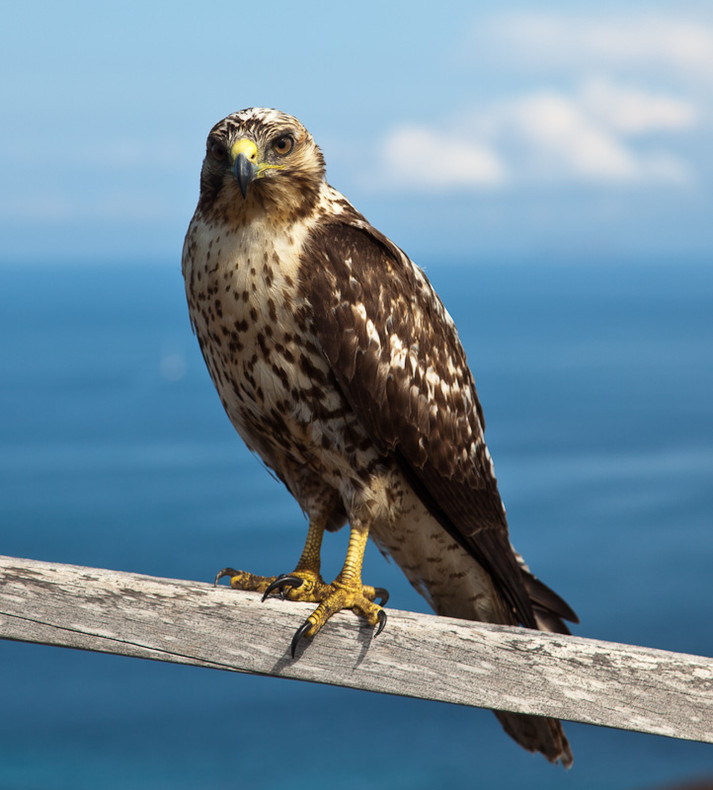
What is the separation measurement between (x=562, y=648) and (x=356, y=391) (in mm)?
829

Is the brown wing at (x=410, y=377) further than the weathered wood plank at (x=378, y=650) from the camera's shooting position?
Yes

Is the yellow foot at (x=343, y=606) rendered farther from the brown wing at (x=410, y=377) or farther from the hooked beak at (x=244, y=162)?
the hooked beak at (x=244, y=162)

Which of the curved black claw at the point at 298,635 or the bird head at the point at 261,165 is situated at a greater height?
the bird head at the point at 261,165

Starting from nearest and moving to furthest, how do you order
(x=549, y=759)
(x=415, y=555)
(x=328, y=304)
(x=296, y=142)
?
(x=328, y=304) → (x=296, y=142) → (x=549, y=759) → (x=415, y=555)

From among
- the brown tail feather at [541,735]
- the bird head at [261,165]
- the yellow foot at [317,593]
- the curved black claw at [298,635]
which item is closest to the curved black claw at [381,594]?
the yellow foot at [317,593]

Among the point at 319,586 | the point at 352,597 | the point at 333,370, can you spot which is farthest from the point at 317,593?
the point at 333,370

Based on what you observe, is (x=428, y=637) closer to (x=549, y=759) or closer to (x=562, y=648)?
(x=562, y=648)

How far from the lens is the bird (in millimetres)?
2463

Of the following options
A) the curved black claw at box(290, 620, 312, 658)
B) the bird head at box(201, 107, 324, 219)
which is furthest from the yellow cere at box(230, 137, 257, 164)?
the curved black claw at box(290, 620, 312, 658)

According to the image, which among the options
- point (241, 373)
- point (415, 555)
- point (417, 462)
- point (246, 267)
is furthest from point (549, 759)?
point (246, 267)

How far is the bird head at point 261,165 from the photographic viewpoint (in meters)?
2.51

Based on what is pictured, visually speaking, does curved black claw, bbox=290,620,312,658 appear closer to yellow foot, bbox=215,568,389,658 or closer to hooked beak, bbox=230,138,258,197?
yellow foot, bbox=215,568,389,658

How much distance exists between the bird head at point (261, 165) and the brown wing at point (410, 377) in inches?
5.3

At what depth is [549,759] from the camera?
2844mm
